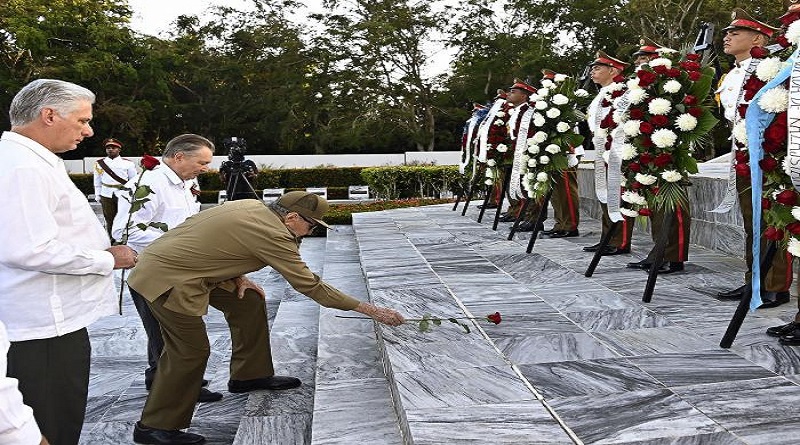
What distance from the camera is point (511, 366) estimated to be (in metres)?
3.63

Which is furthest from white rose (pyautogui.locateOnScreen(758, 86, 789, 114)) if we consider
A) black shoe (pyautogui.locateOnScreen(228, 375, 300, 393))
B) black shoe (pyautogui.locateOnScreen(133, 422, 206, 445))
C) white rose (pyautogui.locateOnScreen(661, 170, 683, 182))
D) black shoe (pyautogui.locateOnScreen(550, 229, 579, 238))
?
black shoe (pyautogui.locateOnScreen(550, 229, 579, 238))

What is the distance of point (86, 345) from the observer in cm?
294

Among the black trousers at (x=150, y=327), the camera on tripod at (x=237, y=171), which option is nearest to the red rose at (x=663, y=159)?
the black trousers at (x=150, y=327)

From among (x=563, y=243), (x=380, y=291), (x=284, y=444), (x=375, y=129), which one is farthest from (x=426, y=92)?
(x=284, y=444)

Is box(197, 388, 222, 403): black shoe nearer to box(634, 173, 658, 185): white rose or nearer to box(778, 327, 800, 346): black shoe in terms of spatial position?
box(778, 327, 800, 346): black shoe

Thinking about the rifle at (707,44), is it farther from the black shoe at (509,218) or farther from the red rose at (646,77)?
the red rose at (646,77)

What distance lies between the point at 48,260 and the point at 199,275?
1.11m

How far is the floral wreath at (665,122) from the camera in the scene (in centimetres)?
514

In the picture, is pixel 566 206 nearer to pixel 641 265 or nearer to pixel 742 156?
pixel 641 265

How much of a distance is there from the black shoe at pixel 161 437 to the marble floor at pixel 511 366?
168mm

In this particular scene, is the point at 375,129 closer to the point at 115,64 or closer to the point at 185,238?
the point at 115,64

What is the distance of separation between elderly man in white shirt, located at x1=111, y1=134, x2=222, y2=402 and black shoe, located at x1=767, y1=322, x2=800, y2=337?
3.21 meters

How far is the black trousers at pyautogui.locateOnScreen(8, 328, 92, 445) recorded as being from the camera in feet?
9.02

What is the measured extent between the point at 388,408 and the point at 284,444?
1.79 feet
